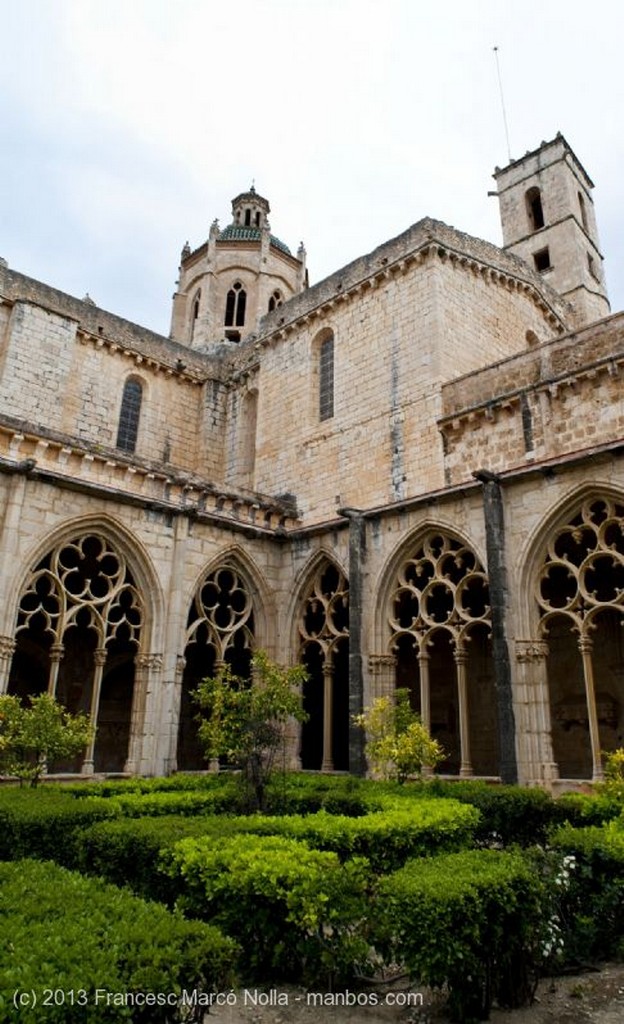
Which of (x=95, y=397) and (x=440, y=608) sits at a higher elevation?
(x=95, y=397)

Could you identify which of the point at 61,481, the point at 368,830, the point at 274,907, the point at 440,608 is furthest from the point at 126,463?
the point at 274,907

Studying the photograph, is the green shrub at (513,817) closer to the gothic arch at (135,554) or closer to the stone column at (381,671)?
the stone column at (381,671)

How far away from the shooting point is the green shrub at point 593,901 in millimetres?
4645

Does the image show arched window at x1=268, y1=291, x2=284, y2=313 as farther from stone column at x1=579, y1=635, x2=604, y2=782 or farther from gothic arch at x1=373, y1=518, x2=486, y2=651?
stone column at x1=579, y1=635, x2=604, y2=782

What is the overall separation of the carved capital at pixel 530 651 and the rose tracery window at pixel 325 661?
10.00ft

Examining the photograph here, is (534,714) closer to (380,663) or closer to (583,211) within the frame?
(380,663)

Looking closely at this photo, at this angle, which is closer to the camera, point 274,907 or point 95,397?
point 274,907

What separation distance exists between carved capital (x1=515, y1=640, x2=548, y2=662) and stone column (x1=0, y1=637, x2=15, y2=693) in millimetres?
7209

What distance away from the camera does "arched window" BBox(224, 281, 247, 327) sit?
1085 inches

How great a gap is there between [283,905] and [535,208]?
28704 millimetres

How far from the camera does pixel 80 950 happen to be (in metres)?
2.63

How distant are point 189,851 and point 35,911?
1467mm

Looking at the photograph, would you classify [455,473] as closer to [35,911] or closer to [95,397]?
[95,397]

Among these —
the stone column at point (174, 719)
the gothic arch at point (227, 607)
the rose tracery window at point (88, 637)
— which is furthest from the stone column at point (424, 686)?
the rose tracery window at point (88, 637)
